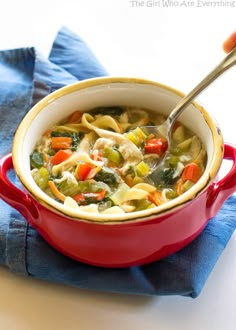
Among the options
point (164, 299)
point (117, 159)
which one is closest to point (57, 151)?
point (117, 159)

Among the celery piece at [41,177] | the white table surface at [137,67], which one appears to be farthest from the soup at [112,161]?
the white table surface at [137,67]

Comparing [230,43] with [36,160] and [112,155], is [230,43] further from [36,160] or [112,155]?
[36,160]

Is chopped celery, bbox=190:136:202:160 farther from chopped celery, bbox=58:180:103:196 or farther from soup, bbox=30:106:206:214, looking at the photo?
chopped celery, bbox=58:180:103:196

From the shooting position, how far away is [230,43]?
1.24m

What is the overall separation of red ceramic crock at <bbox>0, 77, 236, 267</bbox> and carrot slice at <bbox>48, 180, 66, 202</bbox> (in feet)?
0.18

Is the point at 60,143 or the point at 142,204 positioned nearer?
the point at 142,204

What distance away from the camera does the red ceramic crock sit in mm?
1036

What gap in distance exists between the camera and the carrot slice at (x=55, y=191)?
1158mm

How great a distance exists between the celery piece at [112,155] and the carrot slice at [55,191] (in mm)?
124

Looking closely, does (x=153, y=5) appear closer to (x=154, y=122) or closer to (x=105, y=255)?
(x=154, y=122)

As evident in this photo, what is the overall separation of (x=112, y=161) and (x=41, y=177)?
140 mm

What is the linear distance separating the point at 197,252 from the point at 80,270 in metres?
0.21

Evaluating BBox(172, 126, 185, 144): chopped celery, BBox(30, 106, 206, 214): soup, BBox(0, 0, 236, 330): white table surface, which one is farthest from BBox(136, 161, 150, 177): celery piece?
BBox(0, 0, 236, 330): white table surface

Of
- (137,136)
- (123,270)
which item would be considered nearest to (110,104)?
(137,136)
